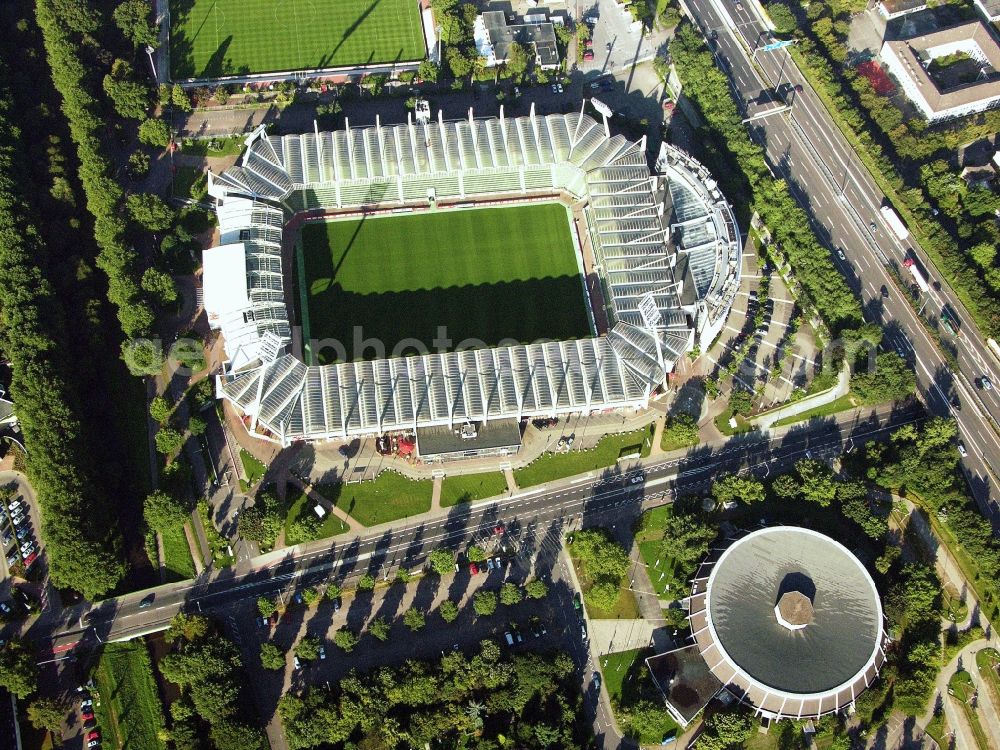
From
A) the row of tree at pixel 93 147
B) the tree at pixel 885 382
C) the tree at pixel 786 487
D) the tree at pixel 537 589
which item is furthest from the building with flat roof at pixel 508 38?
the tree at pixel 537 589

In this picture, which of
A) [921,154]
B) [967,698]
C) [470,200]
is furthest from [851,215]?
[967,698]

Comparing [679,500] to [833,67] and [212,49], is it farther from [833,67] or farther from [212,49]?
[212,49]

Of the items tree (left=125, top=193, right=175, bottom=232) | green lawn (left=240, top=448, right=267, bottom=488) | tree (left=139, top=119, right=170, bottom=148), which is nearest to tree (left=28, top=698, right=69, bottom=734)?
green lawn (left=240, top=448, right=267, bottom=488)

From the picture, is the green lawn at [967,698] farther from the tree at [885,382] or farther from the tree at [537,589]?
the tree at [537,589]

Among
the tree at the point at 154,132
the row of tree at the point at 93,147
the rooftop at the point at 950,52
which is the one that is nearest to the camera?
the row of tree at the point at 93,147

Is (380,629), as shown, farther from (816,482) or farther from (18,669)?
(816,482)

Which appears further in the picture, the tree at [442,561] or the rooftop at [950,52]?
the rooftop at [950,52]

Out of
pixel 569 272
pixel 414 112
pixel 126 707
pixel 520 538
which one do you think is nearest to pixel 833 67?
pixel 569 272
